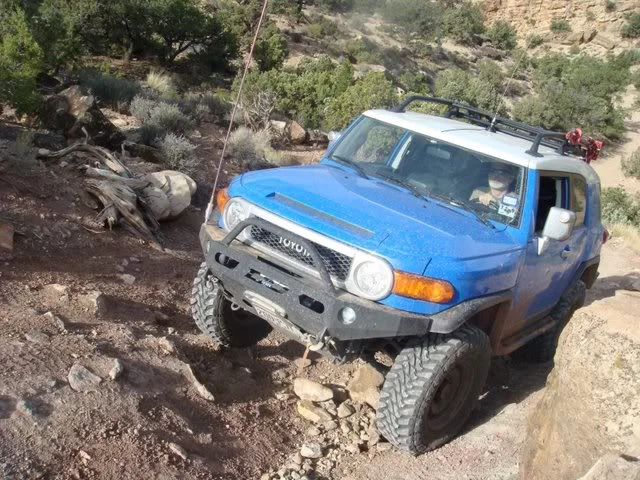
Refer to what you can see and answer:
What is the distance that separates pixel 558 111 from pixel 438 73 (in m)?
7.21

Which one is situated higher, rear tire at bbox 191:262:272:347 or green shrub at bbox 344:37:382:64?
rear tire at bbox 191:262:272:347

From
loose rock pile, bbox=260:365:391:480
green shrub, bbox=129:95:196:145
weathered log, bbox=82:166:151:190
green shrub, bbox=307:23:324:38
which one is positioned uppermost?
loose rock pile, bbox=260:365:391:480

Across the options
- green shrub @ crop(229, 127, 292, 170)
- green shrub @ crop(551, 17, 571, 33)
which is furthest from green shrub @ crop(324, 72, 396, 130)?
green shrub @ crop(551, 17, 571, 33)

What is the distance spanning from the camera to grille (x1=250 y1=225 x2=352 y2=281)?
3.79m

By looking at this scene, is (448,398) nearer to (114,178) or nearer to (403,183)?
(403,183)

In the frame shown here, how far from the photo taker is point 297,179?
4.39m

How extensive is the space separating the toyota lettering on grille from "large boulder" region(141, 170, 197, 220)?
376cm

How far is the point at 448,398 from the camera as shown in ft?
13.9

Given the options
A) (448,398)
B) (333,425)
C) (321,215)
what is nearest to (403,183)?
(321,215)

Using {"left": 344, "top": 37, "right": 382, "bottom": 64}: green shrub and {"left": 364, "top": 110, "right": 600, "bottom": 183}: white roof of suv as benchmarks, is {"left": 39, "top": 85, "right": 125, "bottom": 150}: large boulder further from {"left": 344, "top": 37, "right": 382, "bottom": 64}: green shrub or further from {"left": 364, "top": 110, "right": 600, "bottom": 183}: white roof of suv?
{"left": 344, "top": 37, "right": 382, "bottom": 64}: green shrub

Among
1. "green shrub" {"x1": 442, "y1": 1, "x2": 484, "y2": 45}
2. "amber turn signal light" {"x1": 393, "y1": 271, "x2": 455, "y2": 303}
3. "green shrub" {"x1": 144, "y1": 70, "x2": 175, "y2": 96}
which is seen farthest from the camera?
"green shrub" {"x1": 442, "y1": 1, "x2": 484, "y2": 45}

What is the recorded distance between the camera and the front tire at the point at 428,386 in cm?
392

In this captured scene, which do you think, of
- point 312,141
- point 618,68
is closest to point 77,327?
point 312,141

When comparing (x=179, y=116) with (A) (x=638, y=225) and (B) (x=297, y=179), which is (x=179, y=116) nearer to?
(B) (x=297, y=179)
